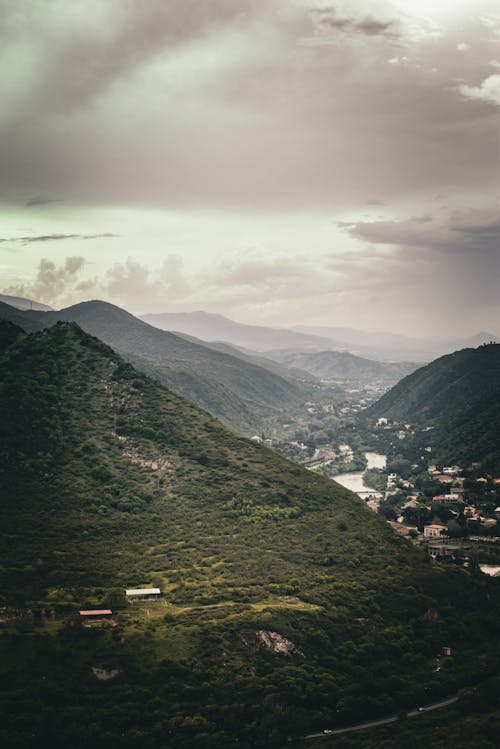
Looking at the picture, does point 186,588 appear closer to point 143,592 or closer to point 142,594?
point 143,592

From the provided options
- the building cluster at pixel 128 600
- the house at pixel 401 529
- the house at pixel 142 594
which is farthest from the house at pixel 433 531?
the house at pixel 142 594

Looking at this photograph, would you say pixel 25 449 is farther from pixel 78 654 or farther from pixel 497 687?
pixel 497 687

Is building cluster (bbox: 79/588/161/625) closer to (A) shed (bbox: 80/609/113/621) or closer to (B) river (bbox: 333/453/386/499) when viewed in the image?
(A) shed (bbox: 80/609/113/621)

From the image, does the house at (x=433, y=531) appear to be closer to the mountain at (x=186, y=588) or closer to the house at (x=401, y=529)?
the house at (x=401, y=529)

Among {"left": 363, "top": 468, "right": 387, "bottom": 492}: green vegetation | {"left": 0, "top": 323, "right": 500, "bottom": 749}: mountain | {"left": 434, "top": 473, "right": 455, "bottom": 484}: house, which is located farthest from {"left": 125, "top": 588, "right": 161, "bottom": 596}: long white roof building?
{"left": 363, "top": 468, "right": 387, "bottom": 492}: green vegetation

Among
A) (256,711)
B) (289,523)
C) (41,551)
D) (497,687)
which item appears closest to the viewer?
(256,711)

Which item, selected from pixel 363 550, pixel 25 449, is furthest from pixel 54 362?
pixel 363 550

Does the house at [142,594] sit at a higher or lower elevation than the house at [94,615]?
higher
